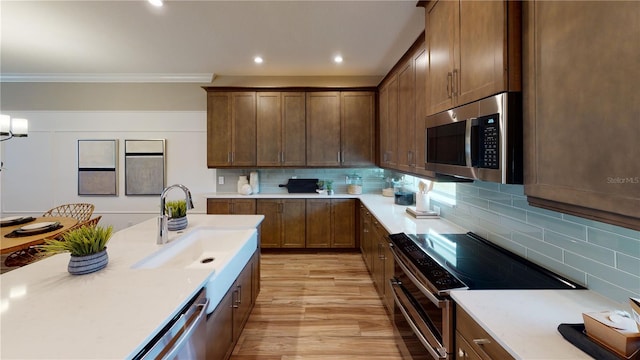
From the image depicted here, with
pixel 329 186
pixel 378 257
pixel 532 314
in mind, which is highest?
Result: pixel 329 186

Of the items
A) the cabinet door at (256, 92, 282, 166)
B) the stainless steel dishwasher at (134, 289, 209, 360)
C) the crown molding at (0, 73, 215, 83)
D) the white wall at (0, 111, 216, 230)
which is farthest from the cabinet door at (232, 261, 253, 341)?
the crown molding at (0, 73, 215, 83)

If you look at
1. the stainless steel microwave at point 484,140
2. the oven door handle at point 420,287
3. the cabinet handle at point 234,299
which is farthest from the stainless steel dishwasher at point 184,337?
the stainless steel microwave at point 484,140

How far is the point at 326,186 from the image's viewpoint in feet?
15.1

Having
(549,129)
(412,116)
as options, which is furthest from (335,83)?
(549,129)

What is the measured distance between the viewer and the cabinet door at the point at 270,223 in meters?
4.21

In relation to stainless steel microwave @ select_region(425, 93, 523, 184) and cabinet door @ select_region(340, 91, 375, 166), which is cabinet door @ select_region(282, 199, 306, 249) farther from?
stainless steel microwave @ select_region(425, 93, 523, 184)

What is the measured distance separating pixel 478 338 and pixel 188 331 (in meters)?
1.17

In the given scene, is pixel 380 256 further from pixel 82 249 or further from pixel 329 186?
pixel 82 249

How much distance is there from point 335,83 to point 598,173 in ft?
13.4

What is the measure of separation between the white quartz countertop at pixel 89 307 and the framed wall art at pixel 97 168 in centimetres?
362

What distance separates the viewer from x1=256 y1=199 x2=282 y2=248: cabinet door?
4207 mm

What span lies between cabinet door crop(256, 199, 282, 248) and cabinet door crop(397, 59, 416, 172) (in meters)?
2.04

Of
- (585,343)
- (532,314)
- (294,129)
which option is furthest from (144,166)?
(585,343)

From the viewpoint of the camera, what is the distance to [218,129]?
14.0ft
